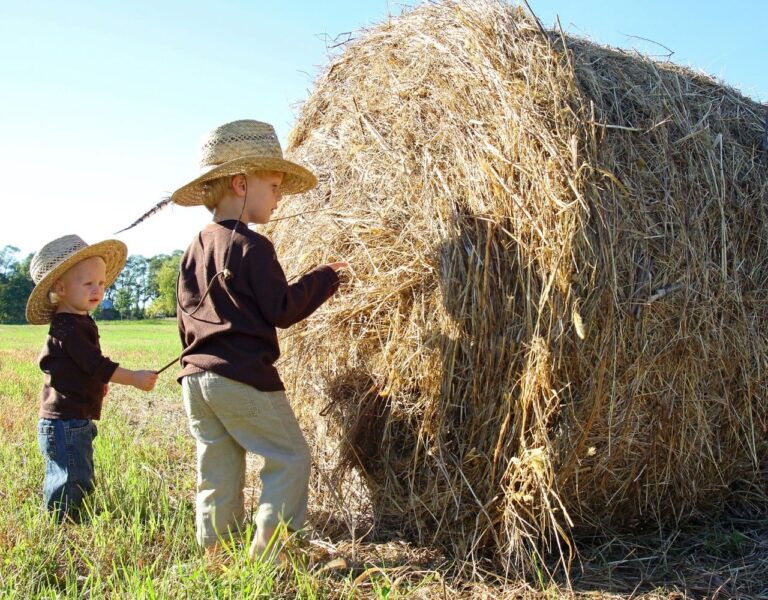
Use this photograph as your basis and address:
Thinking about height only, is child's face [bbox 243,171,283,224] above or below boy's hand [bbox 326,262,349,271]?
above

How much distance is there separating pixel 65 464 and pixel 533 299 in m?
2.24

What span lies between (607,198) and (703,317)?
652 millimetres

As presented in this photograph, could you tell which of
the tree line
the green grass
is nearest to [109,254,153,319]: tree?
the tree line

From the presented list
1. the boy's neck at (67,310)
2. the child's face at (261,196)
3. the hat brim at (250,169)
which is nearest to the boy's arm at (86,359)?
the boy's neck at (67,310)

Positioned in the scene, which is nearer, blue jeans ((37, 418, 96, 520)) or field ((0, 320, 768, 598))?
field ((0, 320, 768, 598))

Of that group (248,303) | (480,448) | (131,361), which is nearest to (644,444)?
(480,448)

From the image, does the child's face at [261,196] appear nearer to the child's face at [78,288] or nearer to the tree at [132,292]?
the child's face at [78,288]

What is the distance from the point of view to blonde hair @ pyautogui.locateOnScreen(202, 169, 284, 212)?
304cm

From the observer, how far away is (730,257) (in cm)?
309

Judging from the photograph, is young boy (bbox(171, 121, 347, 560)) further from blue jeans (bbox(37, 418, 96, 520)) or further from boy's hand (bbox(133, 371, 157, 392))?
blue jeans (bbox(37, 418, 96, 520))

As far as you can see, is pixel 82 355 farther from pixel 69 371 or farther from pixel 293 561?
pixel 293 561

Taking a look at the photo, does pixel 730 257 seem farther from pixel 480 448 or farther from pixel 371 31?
pixel 371 31

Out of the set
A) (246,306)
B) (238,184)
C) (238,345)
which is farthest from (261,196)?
(238,345)

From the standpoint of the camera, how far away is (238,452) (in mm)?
2975
